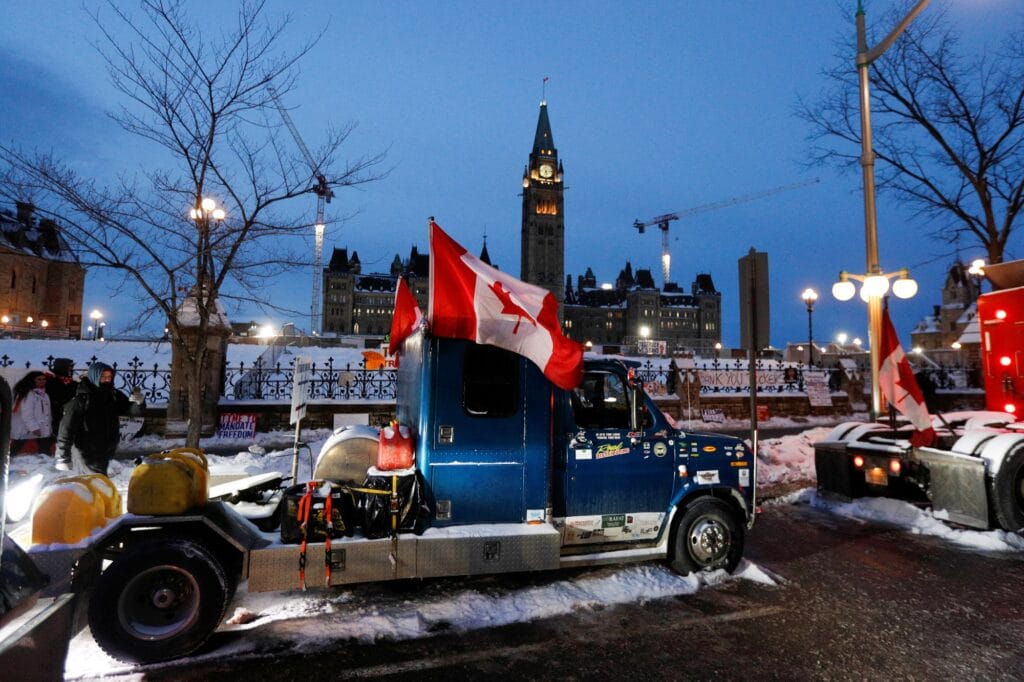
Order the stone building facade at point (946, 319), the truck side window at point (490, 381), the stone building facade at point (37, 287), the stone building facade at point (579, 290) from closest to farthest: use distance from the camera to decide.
→ the truck side window at point (490, 381), the stone building facade at point (37, 287), the stone building facade at point (946, 319), the stone building facade at point (579, 290)

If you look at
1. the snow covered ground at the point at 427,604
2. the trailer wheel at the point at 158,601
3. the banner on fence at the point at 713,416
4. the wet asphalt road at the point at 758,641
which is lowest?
the wet asphalt road at the point at 758,641

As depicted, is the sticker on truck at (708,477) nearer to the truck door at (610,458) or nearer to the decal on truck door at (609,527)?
the truck door at (610,458)

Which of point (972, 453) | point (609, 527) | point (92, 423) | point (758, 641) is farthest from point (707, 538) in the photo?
point (92, 423)

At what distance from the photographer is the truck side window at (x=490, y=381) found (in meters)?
5.55

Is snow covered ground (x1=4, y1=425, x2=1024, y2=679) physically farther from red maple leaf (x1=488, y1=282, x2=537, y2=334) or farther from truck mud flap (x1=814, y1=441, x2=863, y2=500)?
red maple leaf (x1=488, y1=282, x2=537, y2=334)

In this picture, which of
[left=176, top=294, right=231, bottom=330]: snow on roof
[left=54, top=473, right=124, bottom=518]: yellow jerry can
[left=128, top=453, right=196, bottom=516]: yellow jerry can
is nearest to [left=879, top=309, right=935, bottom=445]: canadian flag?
[left=128, top=453, right=196, bottom=516]: yellow jerry can

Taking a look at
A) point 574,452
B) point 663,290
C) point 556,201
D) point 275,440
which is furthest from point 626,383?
point 663,290

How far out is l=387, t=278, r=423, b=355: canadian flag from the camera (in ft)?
21.3

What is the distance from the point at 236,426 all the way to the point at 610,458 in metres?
12.6

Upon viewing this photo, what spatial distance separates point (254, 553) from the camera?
462 cm

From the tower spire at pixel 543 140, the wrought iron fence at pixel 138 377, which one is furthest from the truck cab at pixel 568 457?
the tower spire at pixel 543 140

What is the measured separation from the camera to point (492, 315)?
5.41 meters

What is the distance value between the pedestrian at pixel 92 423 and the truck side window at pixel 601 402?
5985mm

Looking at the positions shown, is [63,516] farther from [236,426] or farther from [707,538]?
[236,426]
